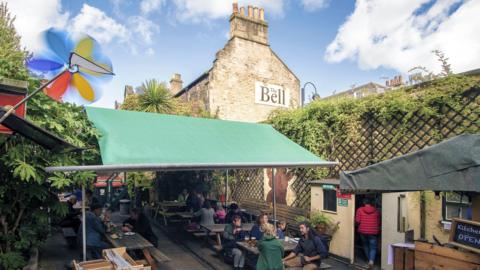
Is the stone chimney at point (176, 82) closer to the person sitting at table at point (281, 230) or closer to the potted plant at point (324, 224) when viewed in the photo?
the person sitting at table at point (281, 230)

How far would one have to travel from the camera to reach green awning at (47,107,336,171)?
5.26 meters

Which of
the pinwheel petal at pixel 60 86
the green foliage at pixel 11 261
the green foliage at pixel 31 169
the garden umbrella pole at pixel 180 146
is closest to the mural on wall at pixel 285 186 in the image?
the garden umbrella pole at pixel 180 146

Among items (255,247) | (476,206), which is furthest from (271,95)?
(476,206)

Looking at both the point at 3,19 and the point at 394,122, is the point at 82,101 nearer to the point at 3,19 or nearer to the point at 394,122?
the point at 3,19

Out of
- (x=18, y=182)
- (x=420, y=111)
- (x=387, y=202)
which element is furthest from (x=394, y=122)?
(x=18, y=182)

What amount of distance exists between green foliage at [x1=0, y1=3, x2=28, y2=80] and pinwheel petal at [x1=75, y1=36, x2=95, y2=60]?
2.31 m

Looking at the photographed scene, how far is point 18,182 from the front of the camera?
5.29m

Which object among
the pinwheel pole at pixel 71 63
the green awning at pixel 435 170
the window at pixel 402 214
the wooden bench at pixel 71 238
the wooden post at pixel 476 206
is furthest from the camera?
the wooden bench at pixel 71 238

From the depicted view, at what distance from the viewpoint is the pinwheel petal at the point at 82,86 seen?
399cm

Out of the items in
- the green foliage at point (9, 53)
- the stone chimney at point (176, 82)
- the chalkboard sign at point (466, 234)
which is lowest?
Answer: the chalkboard sign at point (466, 234)

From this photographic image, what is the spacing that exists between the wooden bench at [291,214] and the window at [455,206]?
132 inches

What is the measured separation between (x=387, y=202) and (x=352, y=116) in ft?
8.79

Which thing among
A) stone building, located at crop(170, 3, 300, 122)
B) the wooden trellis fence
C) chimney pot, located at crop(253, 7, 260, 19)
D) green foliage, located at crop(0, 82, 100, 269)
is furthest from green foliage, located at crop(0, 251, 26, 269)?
chimney pot, located at crop(253, 7, 260, 19)

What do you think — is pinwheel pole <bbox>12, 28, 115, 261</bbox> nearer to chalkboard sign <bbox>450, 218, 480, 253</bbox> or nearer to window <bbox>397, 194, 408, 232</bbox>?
chalkboard sign <bbox>450, 218, 480, 253</bbox>
